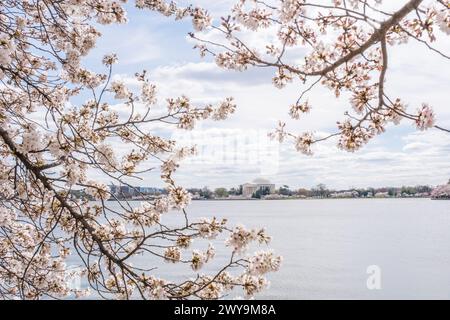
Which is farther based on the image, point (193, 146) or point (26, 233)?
point (26, 233)

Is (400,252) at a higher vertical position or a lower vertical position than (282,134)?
lower

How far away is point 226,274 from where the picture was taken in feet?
16.2

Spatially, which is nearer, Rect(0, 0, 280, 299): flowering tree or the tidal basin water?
Rect(0, 0, 280, 299): flowering tree

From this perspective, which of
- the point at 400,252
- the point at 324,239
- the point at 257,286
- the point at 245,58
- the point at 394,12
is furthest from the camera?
the point at 324,239

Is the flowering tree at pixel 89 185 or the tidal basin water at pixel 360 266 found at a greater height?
the flowering tree at pixel 89 185

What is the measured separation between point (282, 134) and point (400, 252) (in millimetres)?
39583

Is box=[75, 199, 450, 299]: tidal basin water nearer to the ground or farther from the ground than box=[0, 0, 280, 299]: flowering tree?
nearer to the ground

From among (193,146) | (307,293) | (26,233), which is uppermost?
(193,146)

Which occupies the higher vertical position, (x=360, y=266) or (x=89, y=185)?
(x=89, y=185)

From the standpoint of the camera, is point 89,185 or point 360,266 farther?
point 360,266

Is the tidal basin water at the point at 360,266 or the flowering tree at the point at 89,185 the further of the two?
the tidal basin water at the point at 360,266
